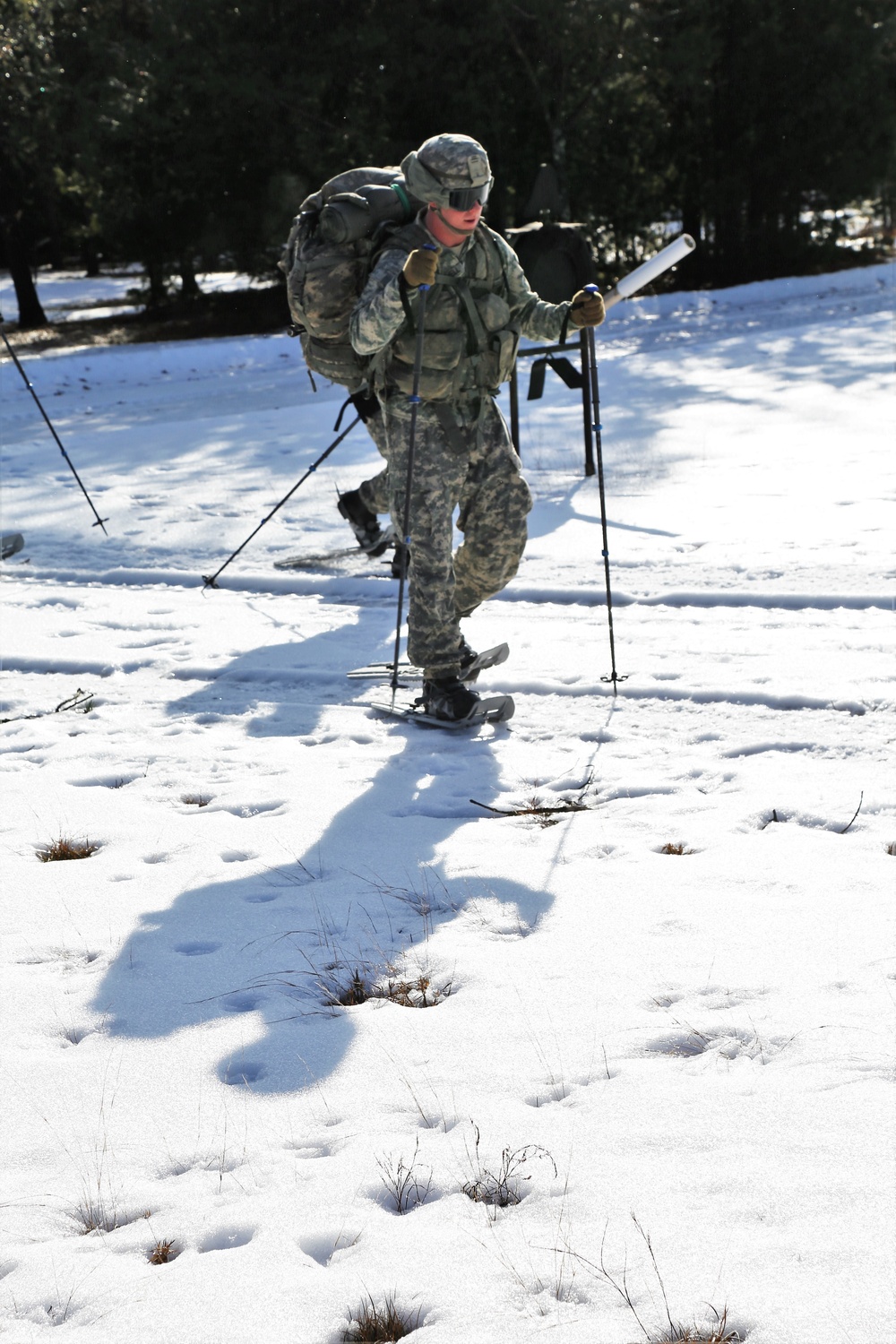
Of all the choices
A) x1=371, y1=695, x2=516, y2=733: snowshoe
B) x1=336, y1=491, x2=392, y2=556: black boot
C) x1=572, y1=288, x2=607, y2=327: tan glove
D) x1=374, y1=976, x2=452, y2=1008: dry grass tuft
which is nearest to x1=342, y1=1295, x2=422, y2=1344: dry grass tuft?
x1=374, y1=976, x2=452, y2=1008: dry grass tuft

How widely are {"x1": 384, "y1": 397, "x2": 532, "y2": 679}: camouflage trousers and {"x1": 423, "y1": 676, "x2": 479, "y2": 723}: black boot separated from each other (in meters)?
0.04

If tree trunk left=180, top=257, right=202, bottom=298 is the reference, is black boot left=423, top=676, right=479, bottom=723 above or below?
below

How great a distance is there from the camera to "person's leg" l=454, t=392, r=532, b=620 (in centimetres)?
536

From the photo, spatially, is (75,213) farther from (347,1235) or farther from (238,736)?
(347,1235)

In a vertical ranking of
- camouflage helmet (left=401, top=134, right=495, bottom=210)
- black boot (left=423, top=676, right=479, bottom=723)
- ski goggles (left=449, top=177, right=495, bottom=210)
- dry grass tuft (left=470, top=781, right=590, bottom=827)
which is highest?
camouflage helmet (left=401, top=134, right=495, bottom=210)

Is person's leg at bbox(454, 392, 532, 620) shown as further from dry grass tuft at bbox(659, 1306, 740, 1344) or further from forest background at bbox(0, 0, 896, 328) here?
forest background at bbox(0, 0, 896, 328)

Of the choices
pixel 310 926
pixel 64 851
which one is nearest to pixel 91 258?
pixel 64 851

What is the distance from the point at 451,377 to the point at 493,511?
602 mm

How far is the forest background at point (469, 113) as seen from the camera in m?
21.4

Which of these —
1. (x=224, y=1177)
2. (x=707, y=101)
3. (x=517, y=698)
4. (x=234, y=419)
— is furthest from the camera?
(x=707, y=101)

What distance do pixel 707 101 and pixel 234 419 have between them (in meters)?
14.9

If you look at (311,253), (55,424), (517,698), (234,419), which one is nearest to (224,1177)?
(517,698)

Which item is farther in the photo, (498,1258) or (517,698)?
(517,698)

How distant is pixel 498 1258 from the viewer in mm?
2240
